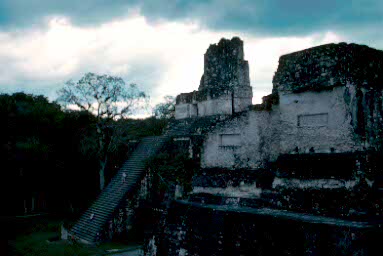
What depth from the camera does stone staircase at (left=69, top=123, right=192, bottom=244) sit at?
1266cm

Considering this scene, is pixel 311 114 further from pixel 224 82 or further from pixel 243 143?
pixel 224 82

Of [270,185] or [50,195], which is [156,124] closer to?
A: [50,195]

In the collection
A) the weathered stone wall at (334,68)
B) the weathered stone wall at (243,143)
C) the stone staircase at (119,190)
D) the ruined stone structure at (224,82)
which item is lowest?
the stone staircase at (119,190)

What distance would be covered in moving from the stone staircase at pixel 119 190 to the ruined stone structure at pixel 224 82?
2.39 m

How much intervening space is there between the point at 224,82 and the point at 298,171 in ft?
38.1

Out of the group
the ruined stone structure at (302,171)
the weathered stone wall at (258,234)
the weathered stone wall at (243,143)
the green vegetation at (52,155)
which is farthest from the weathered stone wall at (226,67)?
the weathered stone wall at (258,234)

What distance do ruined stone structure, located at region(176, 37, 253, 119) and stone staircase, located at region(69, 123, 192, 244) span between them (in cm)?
239

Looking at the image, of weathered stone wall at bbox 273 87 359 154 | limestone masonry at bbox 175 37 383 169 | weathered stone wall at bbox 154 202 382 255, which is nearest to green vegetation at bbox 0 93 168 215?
limestone masonry at bbox 175 37 383 169

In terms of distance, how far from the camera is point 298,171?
6.84m

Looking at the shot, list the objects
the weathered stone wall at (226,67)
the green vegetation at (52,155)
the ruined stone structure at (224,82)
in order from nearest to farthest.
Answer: the green vegetation at (52,155) < the ruined stone structure at (224,82) < the weathered stone wall at (226,67)

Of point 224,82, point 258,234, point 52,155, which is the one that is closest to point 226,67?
point 224,82

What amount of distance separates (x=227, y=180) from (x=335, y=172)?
2927 millimetres

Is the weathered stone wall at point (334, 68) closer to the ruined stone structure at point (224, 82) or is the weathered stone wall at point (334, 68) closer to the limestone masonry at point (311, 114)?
the limestone masonry at point (311, 114)

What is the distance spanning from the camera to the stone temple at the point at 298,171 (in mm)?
5224
